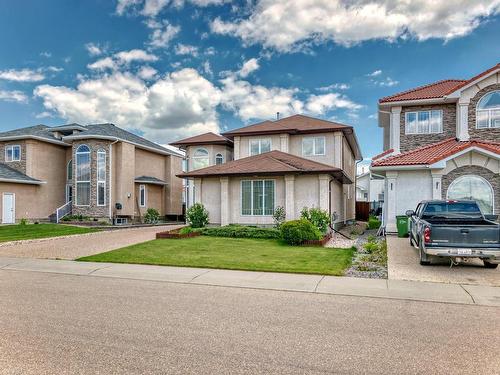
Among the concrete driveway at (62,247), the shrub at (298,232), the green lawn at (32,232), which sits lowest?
the concrete driveway at (62,247)

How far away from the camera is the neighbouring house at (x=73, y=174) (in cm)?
2800

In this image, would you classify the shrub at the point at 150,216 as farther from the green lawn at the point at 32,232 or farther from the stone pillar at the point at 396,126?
the stone pillar at the point at 396,126

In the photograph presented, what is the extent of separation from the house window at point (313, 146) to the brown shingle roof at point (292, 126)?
0.70 meters

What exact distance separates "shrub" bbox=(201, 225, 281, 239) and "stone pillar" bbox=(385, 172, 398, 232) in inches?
222

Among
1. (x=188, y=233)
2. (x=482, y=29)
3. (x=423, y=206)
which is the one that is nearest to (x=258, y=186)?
(x=188, y=233)

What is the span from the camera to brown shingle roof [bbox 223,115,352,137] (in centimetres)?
2442

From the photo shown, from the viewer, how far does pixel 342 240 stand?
17.3 metres

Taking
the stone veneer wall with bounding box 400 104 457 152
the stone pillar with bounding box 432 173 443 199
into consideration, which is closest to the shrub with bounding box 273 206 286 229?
the stone pillar with bounding box 432 173 443 199

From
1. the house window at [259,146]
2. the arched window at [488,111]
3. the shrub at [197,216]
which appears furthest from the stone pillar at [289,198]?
the arched window at [488,111]

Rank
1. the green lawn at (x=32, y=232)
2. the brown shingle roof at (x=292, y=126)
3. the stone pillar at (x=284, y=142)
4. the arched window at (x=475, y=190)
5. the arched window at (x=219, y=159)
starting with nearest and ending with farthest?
the arched window at (x=475, y=190), the green lawn at (x=32, y=232), the brown shingle roof at (x=292, y=126), the stone pillar at (x=284, y=142), the arched window at (x=219, y=159)

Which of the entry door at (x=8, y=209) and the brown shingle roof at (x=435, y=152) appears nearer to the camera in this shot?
the brown shingle roof at (x=435, y=152)

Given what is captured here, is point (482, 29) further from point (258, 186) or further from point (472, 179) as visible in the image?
point (258, 186)

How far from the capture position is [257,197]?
20266 mm

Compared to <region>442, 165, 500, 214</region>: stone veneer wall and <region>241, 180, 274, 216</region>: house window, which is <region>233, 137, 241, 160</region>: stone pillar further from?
<region>442, 165, 500, 214</region>: stone veneer wall
